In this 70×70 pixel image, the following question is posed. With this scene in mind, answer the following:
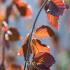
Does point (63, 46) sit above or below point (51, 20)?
below

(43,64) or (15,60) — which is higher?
(43,64)

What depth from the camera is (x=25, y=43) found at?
0.99 metres

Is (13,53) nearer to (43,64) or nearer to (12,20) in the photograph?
(12,20)

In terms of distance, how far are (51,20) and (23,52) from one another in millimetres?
115

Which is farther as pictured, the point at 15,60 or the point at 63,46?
the point at 63,46

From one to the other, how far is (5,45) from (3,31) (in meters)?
→ 0.07

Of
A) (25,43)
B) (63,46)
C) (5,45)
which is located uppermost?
(25,43)

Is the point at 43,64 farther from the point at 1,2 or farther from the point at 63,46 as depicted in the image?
A: the point at 63,46

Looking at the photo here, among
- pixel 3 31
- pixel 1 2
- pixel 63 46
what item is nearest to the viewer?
pixel 3 31

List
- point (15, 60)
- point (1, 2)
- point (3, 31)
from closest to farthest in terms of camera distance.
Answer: point (3, 31)
point (15, 60)
point (1, 2)

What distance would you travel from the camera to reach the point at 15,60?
4.83ft

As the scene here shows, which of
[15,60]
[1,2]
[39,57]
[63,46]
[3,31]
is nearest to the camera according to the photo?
[39,57]

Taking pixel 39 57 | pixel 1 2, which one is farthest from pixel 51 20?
pixel 1 2

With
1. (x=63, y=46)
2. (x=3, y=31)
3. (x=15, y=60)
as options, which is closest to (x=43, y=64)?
(x=3, y=31)
